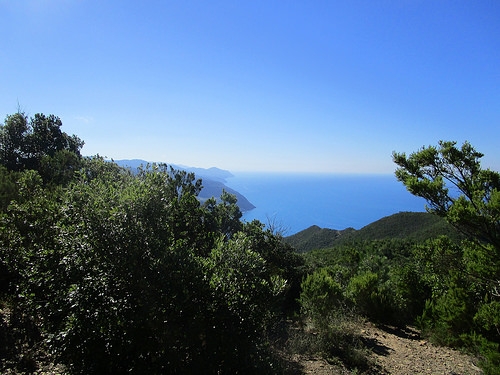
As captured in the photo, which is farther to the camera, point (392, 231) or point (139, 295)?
point (392, 231)

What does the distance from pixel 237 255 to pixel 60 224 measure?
2.80m

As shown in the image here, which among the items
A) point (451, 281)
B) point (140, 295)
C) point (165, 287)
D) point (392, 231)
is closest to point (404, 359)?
point (451, 281)

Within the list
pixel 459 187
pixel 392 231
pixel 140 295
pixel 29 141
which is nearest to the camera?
pixel 140 295

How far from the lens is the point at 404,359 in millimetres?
6465

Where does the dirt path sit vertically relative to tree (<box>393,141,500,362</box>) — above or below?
below

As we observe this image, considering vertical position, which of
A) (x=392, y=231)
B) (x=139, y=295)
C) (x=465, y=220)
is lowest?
(x=392, y=231)

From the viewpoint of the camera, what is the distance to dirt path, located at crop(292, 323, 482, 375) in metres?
5.73

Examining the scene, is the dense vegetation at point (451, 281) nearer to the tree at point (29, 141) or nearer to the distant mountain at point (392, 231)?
the tree at point (29, 141)

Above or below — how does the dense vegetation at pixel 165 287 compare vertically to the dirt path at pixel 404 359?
above

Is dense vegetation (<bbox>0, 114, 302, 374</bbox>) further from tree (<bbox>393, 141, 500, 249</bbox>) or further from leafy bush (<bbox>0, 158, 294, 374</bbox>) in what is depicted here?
tree (<bbox>393, 141, 500, 249</bbox>)

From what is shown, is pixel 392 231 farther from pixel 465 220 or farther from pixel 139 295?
pixel 139 295

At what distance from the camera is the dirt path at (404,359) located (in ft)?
18.8

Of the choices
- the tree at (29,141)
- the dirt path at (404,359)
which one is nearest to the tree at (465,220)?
the dirt path at (404,359)

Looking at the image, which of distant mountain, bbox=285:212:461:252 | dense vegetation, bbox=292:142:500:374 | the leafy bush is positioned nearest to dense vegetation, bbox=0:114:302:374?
the leafy bush
